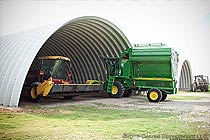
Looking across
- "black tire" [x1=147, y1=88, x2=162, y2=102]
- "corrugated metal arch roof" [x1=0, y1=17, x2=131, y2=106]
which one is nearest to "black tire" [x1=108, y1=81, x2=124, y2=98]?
"black tire" [x1=147, y1=88, x2=162, y2=102]

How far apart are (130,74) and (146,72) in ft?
3.29

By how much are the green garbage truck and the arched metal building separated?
2.43m

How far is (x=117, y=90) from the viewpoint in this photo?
52.5 ft

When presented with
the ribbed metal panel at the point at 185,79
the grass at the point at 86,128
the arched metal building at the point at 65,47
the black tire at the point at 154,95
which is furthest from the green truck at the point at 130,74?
the ribbed metal panel at the point at 185,79

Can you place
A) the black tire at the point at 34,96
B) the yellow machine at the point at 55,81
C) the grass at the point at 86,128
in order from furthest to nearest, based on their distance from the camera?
the black tire at the point at 34,96, the yellow machine at the point at 55,81, the grass at the point at 86,128

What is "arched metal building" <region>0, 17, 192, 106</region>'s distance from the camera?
10.6 meters

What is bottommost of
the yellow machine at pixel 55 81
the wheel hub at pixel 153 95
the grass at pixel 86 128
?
the grass at pixel 86 128

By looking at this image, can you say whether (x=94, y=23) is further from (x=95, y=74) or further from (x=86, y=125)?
(x=86, y=125)

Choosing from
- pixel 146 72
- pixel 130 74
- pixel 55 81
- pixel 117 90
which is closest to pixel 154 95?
pixel 146 72

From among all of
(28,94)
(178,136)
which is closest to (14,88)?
(28,94)

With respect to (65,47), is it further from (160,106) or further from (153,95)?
(160,106)

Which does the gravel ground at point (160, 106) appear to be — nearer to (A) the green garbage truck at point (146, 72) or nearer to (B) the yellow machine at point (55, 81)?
(B) the yellow machine at point (55, 81)

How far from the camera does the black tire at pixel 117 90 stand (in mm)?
15773

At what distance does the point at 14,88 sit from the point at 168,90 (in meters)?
8.18
